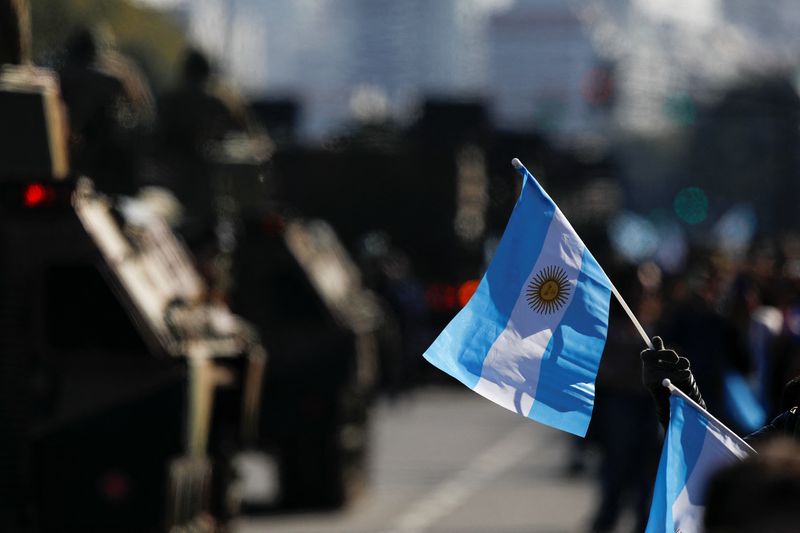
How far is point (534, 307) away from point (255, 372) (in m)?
5.86

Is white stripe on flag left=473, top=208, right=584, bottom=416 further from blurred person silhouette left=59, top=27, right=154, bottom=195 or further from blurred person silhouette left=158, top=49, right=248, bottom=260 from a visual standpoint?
blurred person silhouette left=158, top=49, right=248, bottom=260

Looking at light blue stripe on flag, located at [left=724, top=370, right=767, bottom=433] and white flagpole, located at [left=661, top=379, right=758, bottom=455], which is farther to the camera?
light blue stripe on flag, located at [left=724, top=370, right=767, bottom=433]

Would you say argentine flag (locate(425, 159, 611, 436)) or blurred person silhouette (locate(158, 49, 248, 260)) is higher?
argentine flag (locate(425, 159, 611, 436))

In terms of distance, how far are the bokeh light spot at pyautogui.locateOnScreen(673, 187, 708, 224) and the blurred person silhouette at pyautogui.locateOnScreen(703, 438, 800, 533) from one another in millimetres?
113149

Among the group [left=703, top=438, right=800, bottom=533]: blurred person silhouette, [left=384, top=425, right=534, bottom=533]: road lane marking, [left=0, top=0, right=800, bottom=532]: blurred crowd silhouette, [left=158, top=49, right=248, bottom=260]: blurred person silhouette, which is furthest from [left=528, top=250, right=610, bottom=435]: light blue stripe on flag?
[left=158, top=49, right=248, bottom=260]: blurred person silhouette

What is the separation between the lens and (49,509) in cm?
927

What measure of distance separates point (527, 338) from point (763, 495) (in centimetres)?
269

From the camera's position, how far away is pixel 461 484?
58.5 ft

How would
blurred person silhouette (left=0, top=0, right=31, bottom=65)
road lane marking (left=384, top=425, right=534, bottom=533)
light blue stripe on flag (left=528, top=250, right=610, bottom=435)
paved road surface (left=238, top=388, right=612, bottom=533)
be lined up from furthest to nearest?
road lane marking (left=384, top=425, right=534, bottom=533)
paved road surface (left=238, top=388, right=612, bottom=533)
blurred person silhouette (left=0, top=0, right=31, bottom=65)
light blue stripe on flag (left=528, top=250, right=610, bottom=435)

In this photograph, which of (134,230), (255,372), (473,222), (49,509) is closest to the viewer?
(49,509)

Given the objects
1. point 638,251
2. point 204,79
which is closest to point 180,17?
point 638,251

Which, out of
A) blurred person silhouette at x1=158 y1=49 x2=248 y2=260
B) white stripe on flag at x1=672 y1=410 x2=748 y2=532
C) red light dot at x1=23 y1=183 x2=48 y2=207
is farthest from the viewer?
blurred person silhouette at x1=158 y1=49 x2=248 y2=260

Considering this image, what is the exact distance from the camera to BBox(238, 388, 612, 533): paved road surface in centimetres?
1497

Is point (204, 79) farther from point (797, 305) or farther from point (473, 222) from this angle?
point (473, 222)
